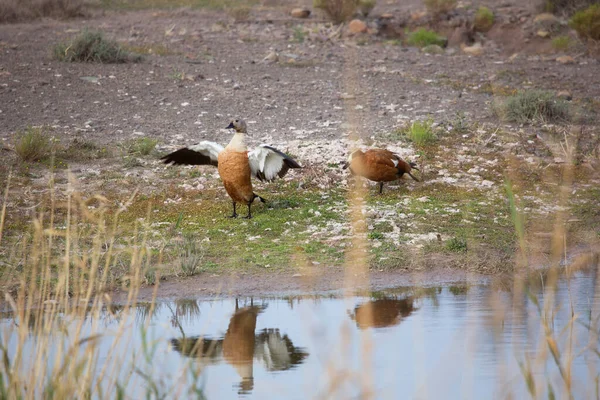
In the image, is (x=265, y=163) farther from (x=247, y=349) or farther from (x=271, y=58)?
(x=271, y=58)

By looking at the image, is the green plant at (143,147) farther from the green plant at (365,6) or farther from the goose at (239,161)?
the green plant at (365,6)

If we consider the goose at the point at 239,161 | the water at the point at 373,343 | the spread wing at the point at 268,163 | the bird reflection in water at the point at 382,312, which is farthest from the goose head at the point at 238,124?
the bird reflection in water at the point at 382,312

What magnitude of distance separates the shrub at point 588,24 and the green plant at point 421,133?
29.8 ft

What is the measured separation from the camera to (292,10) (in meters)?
23.7

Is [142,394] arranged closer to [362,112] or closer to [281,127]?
[281,127]

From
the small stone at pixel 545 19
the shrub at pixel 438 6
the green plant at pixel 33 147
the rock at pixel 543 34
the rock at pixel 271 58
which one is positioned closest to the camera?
the green plant at pixel 33 147

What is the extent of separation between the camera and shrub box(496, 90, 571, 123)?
41.9ft

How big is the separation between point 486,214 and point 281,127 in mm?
3765

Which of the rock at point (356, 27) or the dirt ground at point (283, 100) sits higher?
the rock at point (356, 27)

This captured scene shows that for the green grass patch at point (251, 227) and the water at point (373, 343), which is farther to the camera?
the green grass patch at point (251, 227)

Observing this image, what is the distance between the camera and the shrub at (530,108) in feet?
41.9

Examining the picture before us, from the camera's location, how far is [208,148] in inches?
372

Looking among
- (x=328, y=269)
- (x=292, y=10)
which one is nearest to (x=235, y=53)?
(x=292, y=10)

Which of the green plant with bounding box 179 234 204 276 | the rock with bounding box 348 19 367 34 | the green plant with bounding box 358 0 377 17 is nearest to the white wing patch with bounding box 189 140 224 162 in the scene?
the green plant with bounding box 179 234 204 276
